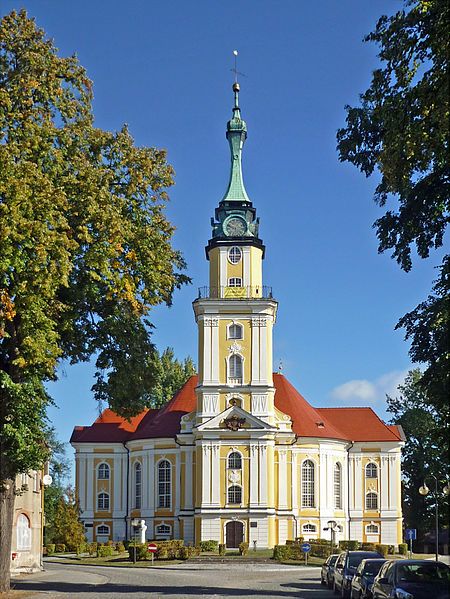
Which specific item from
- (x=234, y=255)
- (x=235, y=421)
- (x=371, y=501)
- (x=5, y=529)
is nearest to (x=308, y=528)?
(x=371, y=501)

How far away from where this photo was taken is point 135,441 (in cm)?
7081

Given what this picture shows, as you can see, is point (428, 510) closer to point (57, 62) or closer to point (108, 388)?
point (108, 388)

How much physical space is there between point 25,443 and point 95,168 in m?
8.18

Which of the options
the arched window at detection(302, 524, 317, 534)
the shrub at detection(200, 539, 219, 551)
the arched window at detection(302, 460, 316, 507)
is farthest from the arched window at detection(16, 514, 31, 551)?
the arched window at detection(302, 460, 316, 507)

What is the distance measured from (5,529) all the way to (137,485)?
43.2 metres

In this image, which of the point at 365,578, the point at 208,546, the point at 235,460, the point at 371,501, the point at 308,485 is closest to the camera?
the point at 365,578

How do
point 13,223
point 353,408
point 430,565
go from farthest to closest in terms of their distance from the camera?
1. point 353,408
2. point 13,223
3. point 430,565

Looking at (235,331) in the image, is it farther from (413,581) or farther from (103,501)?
(413,581)

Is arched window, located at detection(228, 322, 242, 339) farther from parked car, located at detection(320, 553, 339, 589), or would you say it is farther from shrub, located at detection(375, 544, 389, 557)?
parked car, located at detection(320, 553, 339, 589)

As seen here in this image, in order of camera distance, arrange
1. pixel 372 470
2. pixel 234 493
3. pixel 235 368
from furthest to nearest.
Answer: pixel 372 470, pixel 235 368, pixel 234 493

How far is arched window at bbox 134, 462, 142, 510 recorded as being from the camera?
69938mm

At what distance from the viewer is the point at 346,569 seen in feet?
95.0

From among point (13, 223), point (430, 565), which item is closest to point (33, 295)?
point (13, 223)

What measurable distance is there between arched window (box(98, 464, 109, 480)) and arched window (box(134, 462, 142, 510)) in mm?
3246
